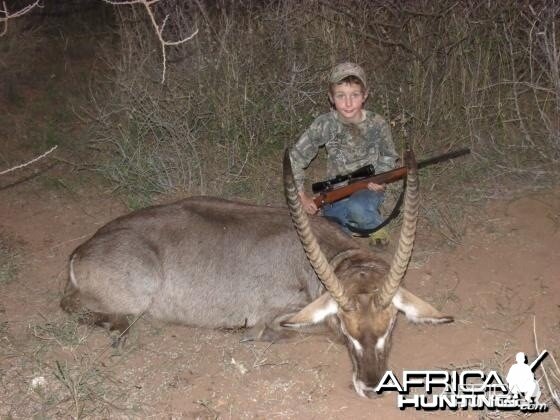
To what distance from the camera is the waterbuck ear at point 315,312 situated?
4.28 meters

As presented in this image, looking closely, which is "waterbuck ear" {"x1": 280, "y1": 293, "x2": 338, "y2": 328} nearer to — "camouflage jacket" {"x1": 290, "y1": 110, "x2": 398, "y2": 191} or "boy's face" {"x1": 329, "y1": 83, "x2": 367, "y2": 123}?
"camouflage jacket" {"x1": 290, "y1": 110, "x2": 398, "y2": 191}

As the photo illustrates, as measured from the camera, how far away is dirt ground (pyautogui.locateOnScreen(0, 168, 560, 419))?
4.09m

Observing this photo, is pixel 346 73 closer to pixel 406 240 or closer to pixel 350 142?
pixel 350 142

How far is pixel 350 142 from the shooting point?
6023 mm

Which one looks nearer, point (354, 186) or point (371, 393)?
point (371, 393)

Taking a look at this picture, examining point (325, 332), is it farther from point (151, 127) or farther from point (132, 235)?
point (151, 127)

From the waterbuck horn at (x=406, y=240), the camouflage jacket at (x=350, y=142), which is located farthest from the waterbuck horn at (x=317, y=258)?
the camouflage jacket at (x=350, y=142)

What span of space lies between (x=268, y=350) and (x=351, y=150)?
89.1 inches

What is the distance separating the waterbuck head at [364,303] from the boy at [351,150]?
1.57 m

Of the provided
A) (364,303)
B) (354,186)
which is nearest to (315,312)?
(364,303)

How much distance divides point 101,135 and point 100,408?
4419 mm

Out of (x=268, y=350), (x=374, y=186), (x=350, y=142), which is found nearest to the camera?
(x=268, y=350)

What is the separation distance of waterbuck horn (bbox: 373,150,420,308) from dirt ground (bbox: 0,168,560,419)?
67cm

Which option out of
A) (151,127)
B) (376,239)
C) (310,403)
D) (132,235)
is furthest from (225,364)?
(151,127)
